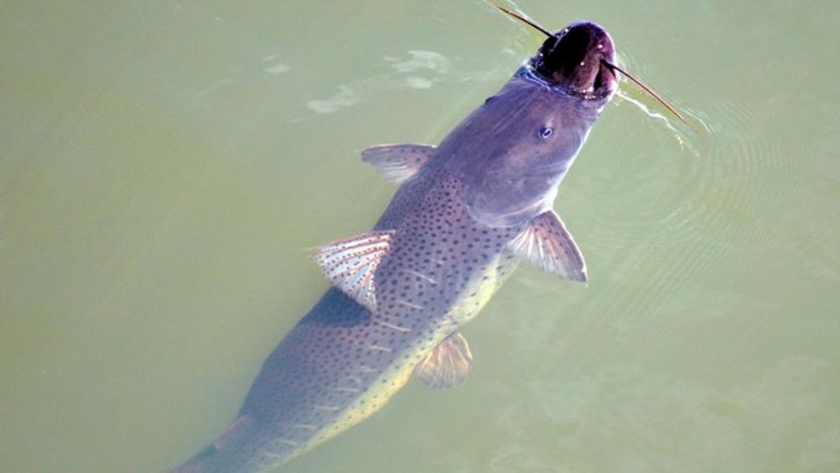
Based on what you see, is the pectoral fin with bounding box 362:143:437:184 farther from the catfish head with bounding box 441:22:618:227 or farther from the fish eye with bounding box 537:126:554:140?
the fish eye with bounding box 537:126:554:140

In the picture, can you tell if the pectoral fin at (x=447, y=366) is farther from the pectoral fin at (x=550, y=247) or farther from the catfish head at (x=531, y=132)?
the catfish head at (x=531, y=132)

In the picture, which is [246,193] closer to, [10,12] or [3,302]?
[3,302]

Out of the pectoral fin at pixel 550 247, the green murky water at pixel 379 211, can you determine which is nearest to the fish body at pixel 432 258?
the pectoral fin at pixel 550 247

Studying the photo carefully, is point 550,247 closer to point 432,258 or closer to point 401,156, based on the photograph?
point 432,258

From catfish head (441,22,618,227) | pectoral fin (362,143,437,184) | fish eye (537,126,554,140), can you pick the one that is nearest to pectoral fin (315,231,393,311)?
pectoral fin (362,143,437,184)

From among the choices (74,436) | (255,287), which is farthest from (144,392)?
(255,287)

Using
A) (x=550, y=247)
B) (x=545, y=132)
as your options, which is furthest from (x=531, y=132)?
(x=550, y=247)
